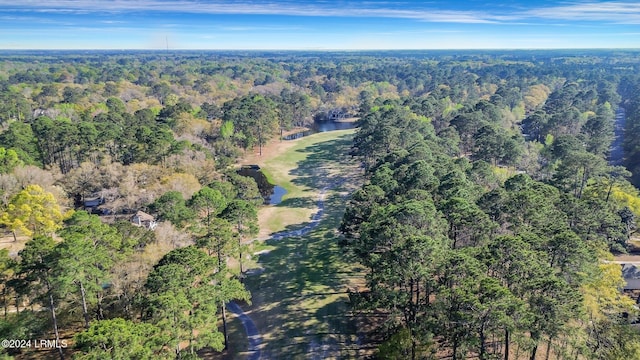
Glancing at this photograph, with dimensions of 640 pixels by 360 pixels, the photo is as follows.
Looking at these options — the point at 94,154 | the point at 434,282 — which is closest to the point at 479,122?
the point at 434,282

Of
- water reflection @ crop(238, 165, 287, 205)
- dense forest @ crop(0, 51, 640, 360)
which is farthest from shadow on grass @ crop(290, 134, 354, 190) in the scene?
dense forest @ crop(0, 51, 640, 360)

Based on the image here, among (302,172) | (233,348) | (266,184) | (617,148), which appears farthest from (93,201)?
(617,148)

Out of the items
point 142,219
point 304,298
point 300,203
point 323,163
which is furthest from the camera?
point 323,163

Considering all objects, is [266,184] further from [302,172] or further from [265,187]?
[302,172]

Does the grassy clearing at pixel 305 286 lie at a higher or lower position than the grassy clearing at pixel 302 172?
lower

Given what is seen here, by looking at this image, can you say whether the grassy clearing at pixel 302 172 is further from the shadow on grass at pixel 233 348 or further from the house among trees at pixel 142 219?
the shadow on grass at pixel 233 348

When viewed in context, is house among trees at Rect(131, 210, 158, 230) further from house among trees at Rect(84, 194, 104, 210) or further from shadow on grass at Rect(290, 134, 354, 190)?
shadow on grass at Rect(290, 134, 354, 190)

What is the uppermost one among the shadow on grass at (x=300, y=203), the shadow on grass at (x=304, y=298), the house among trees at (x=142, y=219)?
the house among trees at (x=142, y=219)

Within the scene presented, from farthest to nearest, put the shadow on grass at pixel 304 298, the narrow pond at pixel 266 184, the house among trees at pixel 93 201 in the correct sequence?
1. the narrow pond at pixel 266 184
2. the house among trees at pixel 93 201
3. the shadow on grass at pixel 304 298

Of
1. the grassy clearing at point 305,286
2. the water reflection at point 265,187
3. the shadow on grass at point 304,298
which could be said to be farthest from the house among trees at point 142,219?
the water reflection at point 265,187

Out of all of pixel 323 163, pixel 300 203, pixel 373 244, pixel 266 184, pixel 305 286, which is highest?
pixel 373 244
